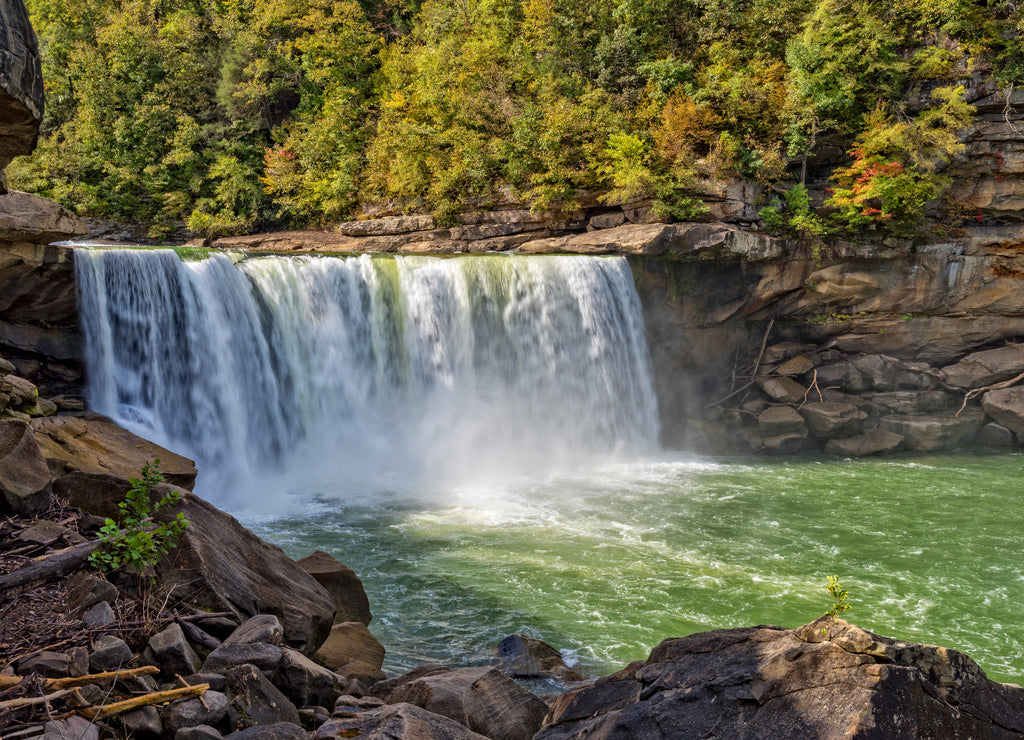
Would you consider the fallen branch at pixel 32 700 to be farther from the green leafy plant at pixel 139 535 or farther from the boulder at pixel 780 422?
the boulder at pixel 780 422

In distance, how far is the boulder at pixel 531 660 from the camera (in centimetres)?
593

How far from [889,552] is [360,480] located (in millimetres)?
9127

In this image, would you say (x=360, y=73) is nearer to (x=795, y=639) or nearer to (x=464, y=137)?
(x=464, y=137)

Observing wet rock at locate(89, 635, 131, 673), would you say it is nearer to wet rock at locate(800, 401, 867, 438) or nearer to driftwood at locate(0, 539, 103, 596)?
driftwood at locate(0, 539, 103, 596)

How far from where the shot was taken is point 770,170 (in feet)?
56.1

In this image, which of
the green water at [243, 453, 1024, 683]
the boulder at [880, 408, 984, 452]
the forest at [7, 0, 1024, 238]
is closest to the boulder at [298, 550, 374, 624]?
the green water at [243, 453, 1024, 683]

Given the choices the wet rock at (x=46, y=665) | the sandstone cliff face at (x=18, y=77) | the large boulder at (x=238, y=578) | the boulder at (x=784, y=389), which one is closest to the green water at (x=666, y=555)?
the large boulder at (x=238, y=578)

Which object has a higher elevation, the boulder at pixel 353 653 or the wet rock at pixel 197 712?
the wet rock at pixel 197 712

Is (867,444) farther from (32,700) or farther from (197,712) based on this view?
(32,700)

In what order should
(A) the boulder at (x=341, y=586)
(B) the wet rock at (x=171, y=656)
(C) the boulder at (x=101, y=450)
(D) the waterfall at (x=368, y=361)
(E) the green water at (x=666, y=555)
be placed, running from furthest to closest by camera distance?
(D) the waterfall at (x=368, y=361) < (C) the boulder at (x=101, y=450) < (E) the green water at (x=666, y=555) < (A) the boulder at (x=341, y=586) < (B) the wet rock at (x=171, y=656)

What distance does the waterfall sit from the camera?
1202 centimetres

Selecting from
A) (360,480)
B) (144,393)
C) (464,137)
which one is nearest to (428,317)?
(360,480)

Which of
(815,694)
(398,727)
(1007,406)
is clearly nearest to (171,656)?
(398,727)

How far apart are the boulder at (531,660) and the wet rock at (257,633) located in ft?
7.26
